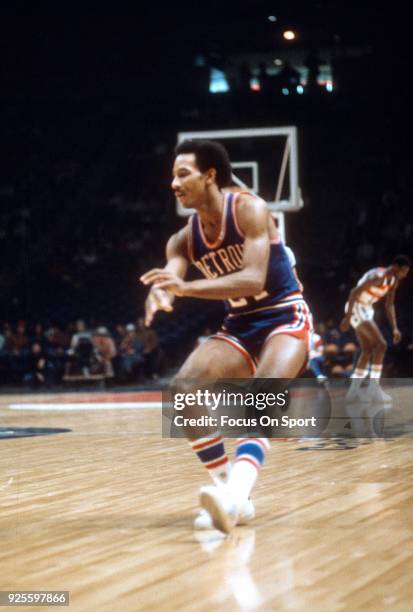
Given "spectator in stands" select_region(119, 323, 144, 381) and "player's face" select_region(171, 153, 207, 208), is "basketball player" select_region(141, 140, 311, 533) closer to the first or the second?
"player's face" select_region(171, 153, 207, 208)

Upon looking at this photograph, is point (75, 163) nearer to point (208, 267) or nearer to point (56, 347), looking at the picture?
point (56, 347)

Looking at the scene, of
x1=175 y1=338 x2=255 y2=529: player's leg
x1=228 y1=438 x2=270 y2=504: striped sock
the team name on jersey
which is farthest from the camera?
the team name on jersey

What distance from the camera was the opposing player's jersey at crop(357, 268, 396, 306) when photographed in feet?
33.8

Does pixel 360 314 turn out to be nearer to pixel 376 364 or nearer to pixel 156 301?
pixel 376 364

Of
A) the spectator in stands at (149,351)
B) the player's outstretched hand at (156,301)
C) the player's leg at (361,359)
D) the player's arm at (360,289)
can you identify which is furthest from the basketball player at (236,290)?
the spectator in stands at (149,351)

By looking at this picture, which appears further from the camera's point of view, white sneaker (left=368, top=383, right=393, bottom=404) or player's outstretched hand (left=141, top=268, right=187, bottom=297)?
white sneaker (left=368, top=383, right=393, bottom=404)

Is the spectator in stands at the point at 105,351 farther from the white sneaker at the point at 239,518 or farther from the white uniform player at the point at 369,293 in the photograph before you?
the white sneaker at the point at 239,518

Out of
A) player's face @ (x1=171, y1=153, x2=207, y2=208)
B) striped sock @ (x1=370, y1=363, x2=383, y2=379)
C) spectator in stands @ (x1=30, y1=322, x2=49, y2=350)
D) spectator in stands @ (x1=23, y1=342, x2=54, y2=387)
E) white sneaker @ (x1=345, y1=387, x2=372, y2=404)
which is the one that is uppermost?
player's face @ (x1=171, y1=153, x2=207, y2=208)

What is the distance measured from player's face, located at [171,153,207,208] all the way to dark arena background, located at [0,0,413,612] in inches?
53.5

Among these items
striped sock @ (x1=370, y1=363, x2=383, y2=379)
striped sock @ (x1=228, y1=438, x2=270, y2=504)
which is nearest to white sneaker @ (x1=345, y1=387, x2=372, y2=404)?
striped sock @ (x1=370, y1=363, x2=383, y2=379)

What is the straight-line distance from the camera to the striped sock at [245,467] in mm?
3654

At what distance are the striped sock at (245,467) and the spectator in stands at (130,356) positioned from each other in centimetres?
1262

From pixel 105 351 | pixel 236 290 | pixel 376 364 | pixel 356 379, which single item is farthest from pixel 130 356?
pixel 236 290

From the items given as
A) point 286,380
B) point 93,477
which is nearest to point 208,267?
point 286,380
